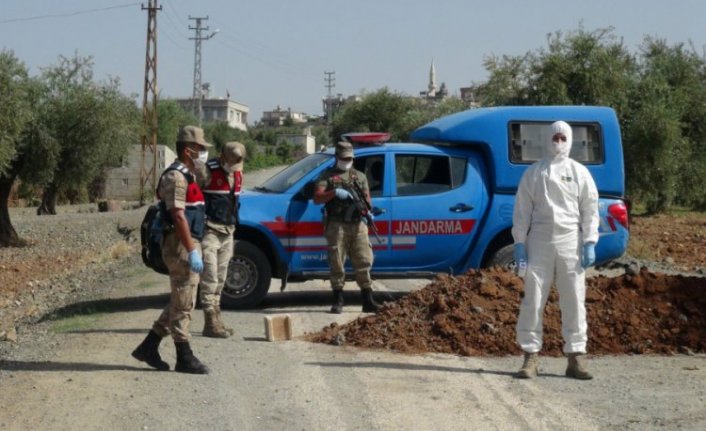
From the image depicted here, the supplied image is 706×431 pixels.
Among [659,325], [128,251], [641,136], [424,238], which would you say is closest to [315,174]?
[424,238]

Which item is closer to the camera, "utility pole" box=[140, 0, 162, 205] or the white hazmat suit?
the white hazmat suit

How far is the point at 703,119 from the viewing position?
39750 millimetres

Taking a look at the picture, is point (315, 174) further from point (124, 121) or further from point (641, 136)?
point (641, 136)

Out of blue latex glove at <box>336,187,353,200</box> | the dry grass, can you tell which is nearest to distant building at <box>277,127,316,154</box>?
the dry grass

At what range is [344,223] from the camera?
11.6 meters

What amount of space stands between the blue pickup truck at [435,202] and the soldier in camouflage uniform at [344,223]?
0.58 metres

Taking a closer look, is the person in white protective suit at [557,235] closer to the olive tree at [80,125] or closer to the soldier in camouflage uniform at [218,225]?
the soldier in camouflage uniform at [218,225]

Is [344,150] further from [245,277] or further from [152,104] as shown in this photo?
[152,104]

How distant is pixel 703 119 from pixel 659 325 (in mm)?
31805

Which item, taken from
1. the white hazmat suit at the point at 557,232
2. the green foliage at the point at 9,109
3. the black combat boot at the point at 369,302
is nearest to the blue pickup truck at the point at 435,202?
the black combat boot at the point at 369,302

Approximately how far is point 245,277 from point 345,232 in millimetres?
1346

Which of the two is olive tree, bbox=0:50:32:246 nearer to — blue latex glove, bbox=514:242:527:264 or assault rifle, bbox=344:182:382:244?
assault rifle, bbox=344:182:382:244

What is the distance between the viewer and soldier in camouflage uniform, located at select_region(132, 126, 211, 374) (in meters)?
8.05

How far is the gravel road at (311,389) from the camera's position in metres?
7.05
